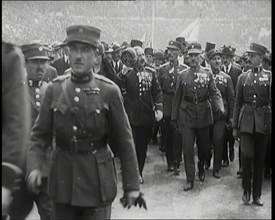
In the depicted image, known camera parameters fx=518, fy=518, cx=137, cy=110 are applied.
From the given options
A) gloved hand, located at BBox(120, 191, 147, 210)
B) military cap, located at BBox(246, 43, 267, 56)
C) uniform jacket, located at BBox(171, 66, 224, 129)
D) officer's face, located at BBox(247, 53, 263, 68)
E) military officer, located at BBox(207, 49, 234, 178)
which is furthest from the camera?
military officer, located at BBox(207, 49, 234, 178)

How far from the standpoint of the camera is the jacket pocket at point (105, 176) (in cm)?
394

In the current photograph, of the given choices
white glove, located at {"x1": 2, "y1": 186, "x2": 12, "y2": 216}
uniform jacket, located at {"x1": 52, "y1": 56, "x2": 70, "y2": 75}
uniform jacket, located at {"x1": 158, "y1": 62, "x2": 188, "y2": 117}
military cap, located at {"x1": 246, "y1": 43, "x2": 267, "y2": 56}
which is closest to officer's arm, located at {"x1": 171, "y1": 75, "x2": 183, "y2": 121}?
uniform jacket, located at {"x1": 158, "y1": 62, "x2": 188, "y2": 117}

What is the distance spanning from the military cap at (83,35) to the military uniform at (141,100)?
3853mm

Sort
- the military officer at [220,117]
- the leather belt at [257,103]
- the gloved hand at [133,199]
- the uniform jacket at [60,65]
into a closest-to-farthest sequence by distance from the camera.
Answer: the gloved hand at [133,199] < the leather belt at [257,103] < the military officer at [220,117] < the uniform jacket at [60,65]

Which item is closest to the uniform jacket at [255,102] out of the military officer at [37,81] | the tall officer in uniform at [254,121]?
the tall officer in uniform at [254,121]

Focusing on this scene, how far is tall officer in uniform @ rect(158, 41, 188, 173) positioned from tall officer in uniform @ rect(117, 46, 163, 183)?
791mm

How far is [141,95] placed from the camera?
8.01m

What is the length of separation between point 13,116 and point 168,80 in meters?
6.25

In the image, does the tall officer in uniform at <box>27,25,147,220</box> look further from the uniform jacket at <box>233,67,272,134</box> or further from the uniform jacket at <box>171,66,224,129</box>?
the uniform jacket at <box>171,66,224,129</box>

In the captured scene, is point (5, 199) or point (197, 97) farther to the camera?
point (197, 97)

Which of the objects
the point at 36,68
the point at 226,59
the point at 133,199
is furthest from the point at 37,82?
the point at 226,59

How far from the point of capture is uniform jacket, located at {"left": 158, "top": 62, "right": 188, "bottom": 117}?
9.07 meters

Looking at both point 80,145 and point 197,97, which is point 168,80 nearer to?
point 197,97

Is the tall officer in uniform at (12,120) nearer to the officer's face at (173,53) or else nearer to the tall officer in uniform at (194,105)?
the tall officer in uniform at (194,105)
